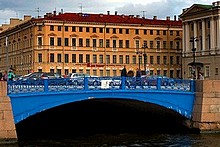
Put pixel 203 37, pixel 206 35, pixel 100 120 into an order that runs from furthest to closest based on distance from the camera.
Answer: pixel 203 37, pixel 206 35, pixel 100 120

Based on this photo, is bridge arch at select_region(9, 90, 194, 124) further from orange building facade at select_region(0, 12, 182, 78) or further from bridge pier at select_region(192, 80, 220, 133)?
orange building facade at select_region(0, 12, 182, 78)

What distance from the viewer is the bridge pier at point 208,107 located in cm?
2656

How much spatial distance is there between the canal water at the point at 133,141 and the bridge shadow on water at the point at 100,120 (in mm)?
1510

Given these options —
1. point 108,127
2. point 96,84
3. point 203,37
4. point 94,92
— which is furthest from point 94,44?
point 94,92

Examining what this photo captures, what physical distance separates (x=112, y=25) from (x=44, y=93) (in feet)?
202

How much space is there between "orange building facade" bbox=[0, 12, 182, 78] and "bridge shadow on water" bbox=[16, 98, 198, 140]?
139 feet

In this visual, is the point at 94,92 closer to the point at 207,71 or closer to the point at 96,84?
the point at 96,84

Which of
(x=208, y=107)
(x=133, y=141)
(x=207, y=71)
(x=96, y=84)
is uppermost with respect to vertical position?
(x=207, y=71)

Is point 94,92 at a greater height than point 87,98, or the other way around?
point 94,92

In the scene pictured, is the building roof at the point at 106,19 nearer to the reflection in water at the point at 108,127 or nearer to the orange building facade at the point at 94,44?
the orange building facade at the point at 94,44

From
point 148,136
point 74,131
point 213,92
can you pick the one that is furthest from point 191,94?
point 74,131

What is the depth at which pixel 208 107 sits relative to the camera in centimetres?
2673

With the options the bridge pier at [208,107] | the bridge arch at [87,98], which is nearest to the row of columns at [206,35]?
the bridge pier at [208,107]

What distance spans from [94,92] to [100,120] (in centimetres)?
970
